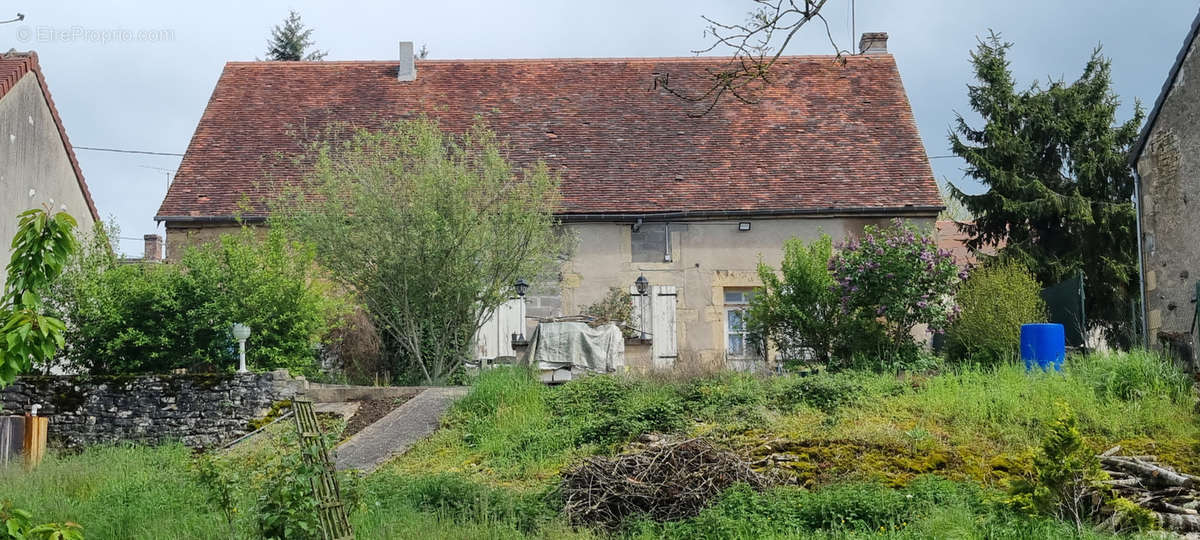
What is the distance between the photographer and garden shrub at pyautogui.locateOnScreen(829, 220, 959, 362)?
52.2ft

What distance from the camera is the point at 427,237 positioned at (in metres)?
16.9

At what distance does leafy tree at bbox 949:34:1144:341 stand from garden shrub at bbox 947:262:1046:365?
250 inches

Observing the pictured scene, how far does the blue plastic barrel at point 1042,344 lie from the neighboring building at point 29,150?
1557 centimetres

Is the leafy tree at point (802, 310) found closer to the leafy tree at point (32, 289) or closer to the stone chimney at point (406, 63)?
the stone chimney at point (406, 63)

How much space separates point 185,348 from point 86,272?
1.75 metres

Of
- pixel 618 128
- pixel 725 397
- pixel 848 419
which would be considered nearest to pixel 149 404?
pixel 725 397

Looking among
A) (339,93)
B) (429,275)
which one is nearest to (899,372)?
(429,275)

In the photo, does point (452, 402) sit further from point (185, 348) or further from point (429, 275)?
point (185, 348)

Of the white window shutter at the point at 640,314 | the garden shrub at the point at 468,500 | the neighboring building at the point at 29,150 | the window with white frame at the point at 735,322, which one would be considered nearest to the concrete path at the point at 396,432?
the garden shrub at the point at 468,500

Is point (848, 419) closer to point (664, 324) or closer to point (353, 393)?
point (353, 393)

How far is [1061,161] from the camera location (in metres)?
23.4

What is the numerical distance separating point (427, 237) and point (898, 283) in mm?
6595

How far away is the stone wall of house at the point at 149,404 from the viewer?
15219 millimetres

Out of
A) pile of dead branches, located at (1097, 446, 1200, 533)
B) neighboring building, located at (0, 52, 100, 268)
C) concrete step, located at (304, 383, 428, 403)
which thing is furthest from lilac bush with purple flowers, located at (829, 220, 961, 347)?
neighboring building, located at (0, 52, 100, 268)
